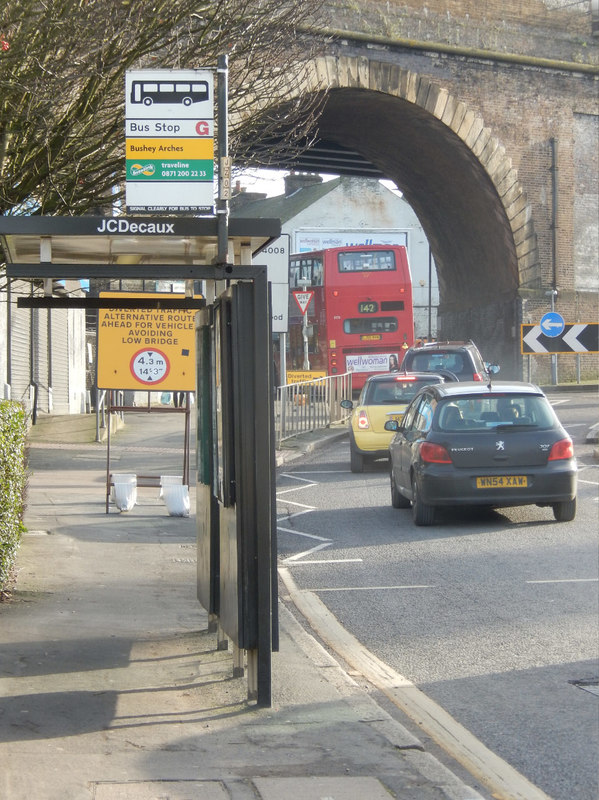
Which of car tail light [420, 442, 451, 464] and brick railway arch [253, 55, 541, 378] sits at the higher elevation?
brick railway arch [253, 55, 541, 378]

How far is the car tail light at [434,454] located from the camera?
12555mm

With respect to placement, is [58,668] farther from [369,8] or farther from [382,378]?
[369,8]

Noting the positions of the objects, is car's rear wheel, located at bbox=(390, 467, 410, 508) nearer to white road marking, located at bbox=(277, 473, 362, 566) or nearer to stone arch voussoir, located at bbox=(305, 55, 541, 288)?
white road marking, located at bbox=(277, 473, 362, 566)

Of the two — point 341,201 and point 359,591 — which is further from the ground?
point 341,201

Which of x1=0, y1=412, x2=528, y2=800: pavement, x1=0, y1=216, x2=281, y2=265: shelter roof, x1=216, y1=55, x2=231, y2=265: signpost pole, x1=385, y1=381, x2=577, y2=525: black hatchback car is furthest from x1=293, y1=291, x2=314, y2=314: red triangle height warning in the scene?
x1=0, y1=216, x2=281, y2=265: shelter roof

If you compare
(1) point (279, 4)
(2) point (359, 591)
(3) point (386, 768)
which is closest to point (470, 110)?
(1) point (279, 4)

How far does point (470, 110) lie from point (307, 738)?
30.3 m

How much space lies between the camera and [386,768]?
15.8 ft

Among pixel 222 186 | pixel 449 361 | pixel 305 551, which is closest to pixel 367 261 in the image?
pixel 449 361

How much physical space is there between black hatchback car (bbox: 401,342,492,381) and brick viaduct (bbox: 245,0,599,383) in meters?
10.2

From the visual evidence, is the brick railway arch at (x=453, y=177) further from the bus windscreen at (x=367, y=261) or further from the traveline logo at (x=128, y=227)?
the traveline logo at (x=128, y=227)

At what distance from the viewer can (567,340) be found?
2014cm

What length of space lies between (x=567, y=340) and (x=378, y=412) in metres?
3.87

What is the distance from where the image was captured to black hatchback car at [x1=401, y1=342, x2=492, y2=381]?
23.1m
